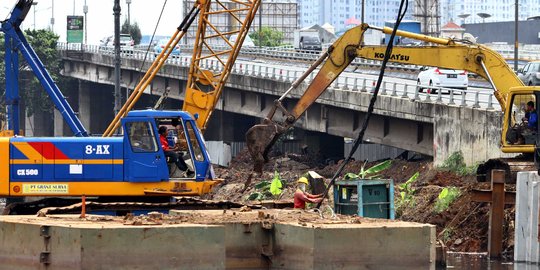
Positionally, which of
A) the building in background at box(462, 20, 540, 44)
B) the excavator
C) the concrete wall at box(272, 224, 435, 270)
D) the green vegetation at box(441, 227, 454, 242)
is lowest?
the green vegetation at box(441, 227, 454, 242)

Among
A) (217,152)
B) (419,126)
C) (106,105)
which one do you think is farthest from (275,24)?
(419,126)

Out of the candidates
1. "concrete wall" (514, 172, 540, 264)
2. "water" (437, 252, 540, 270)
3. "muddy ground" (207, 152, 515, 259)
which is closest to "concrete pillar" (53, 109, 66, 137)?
"muddy ground" (207, 152, 515, 259)

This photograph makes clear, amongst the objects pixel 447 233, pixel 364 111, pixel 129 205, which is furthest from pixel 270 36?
pixel 129 205

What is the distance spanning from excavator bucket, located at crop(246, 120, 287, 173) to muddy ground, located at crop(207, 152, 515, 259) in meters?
4.74

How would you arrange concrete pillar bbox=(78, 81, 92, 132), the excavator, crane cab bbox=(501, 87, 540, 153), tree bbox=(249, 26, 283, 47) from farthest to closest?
1. tree bbox=(249, 26, 283, 47)
2. concrete pillar bbox=(78, 81, 92, 132)
3. the excavator
4. crane cab bbox=(501, 87, 540, 153)

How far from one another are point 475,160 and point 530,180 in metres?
15.0

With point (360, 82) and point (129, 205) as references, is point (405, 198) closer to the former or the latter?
point (129, 205)

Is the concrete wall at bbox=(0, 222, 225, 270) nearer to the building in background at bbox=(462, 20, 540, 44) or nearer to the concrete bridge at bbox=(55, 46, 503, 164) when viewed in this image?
the concrete bridge at bbox=(55, 46, 503, 164)

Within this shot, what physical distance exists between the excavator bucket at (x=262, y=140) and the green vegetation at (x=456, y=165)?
10781 millimetres

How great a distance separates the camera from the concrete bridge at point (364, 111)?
45.7m

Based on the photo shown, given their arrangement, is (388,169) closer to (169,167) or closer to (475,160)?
(475,160)

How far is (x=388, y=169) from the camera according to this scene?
5028 cm

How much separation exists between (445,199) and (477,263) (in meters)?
A: 6.72

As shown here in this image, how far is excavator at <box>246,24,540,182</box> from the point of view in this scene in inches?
1385
